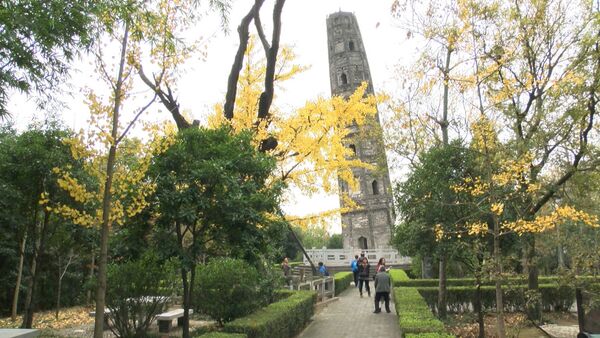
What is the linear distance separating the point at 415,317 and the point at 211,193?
4440mm

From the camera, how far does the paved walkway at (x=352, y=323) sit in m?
10.1

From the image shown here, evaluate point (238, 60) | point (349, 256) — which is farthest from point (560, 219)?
point (349, 256)

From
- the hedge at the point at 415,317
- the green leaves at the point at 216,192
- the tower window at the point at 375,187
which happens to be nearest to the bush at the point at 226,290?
the green leaves at the point at 216,192

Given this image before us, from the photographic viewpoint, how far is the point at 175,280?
9.44 m

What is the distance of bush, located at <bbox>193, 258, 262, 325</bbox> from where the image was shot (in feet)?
30.9

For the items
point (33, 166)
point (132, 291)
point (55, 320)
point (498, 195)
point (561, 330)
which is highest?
point (33, 166)

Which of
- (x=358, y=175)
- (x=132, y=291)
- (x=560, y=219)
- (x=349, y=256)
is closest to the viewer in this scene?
(x=560, y=219)

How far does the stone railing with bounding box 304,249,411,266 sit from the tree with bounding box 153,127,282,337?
885 inches

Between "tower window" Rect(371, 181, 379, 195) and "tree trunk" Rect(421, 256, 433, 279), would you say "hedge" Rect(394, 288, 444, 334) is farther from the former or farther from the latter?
"tower window" Rect(371, 181, 379, 195)

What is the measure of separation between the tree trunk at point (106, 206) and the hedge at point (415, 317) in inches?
190

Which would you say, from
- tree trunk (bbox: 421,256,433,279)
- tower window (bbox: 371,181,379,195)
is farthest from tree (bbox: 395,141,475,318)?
tower window (bbox: 371,181,379,195)

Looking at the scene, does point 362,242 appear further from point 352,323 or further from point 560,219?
point 560,219

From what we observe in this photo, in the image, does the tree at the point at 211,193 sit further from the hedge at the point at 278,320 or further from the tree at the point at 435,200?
the tree at the point at 435,200

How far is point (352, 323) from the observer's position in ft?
37.8
